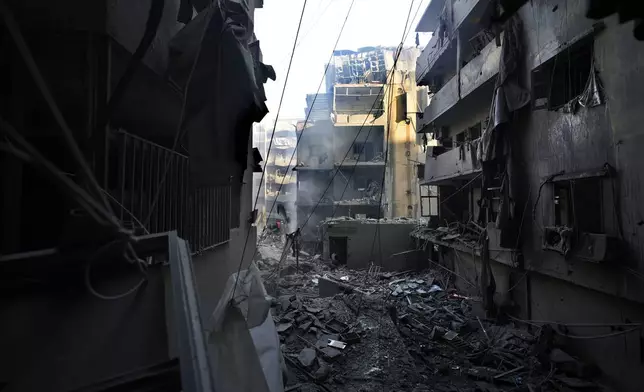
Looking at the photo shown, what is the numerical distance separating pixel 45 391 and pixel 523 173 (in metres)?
9.50

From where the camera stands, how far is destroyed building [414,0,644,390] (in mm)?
5633

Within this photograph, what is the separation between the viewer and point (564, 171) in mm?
7047

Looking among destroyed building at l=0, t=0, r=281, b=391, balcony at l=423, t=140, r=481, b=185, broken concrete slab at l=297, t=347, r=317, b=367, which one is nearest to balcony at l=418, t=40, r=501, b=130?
balcony at l=423, t=140, r=481, b=185

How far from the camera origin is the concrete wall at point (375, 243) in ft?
59.3

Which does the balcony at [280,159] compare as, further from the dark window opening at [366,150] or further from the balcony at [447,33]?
the balcony at [447,33]

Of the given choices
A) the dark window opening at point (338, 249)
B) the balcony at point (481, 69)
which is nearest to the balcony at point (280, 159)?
the dark window opening at point (338, 249)

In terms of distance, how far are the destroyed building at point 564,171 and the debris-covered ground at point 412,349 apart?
31.9 inches

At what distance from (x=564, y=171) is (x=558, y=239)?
1444mm

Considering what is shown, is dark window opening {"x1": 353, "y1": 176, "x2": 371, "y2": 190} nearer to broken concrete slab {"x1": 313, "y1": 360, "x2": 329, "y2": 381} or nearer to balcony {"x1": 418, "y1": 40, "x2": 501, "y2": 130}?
balcony {"x1": 418, "y1": 40, "x2": 501, "y2": 130}

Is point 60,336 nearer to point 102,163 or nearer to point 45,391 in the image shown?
point 45,391

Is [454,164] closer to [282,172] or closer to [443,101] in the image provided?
[443,101]

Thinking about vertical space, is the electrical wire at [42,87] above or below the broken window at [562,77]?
below

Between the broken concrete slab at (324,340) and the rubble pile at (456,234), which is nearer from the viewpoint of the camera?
the broken concrete slab at (324,340)

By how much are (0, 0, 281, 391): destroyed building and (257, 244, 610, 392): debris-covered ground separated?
2.49m
